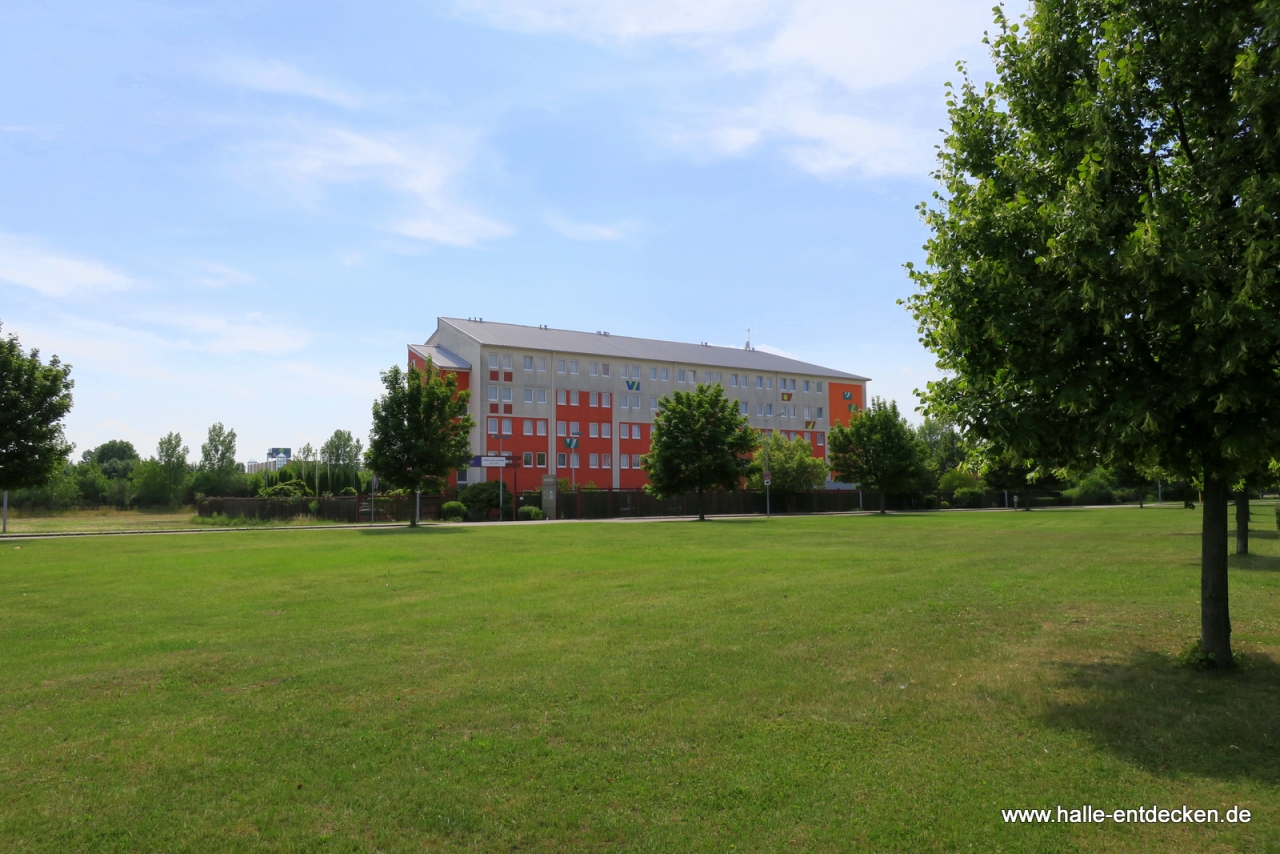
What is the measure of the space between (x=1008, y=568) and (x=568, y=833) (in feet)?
53.3

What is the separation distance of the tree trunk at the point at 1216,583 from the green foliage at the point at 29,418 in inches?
1645

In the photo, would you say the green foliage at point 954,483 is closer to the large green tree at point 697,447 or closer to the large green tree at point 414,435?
the large green tree at point 697,447

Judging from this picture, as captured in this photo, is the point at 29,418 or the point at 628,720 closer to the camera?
the point at 628,720

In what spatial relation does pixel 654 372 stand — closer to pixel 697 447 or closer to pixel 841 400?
pixel 841 400

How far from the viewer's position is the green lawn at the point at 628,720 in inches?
184

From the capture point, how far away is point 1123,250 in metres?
6.65

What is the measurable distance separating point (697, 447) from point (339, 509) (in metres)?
24.6

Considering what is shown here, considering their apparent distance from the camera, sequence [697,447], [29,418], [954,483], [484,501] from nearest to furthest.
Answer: [29,418]
[697,447]
[484,501]
[954,483]

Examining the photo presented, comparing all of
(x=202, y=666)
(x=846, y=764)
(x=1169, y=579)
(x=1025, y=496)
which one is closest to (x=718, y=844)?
(x=846, y=764)

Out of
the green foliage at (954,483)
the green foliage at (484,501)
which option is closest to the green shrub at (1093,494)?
the green foliage at (954,483)

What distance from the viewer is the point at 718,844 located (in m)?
4.43

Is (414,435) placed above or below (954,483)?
above

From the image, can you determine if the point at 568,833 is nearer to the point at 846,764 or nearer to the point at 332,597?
the point at 846,764

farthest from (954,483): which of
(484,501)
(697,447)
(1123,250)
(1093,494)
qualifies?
(1123,250)
